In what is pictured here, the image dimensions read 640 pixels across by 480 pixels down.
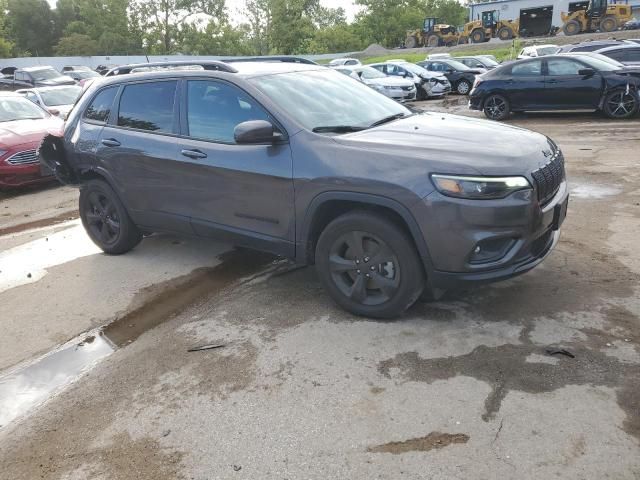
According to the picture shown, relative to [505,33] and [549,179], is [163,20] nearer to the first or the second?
[505,33]

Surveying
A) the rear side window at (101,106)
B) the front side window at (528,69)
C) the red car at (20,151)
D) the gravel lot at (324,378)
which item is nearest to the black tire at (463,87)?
the front side window at (528,69)

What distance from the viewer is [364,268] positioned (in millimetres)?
3824

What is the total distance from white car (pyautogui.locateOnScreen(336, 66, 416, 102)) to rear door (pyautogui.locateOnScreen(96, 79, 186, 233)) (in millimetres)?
14112

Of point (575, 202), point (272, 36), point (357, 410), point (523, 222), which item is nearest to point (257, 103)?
point (523, 222)

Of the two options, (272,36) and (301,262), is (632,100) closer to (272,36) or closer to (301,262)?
(301,262)

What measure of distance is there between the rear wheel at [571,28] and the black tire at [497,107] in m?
29.6

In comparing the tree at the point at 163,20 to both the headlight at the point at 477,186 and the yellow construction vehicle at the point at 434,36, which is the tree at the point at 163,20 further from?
the headlight at the point at 477,186

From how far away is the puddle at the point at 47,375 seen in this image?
3361mm

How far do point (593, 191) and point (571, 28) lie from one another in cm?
3739

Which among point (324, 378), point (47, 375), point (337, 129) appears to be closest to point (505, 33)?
point (337, 129)

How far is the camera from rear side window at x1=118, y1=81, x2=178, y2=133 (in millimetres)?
4784

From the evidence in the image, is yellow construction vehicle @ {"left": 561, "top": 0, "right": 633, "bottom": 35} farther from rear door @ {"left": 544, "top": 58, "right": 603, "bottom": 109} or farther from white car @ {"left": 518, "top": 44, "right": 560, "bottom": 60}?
rear door @ {"left": 544, "top": 58, "right": 603, "bottom": 109}

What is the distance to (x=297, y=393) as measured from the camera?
10.4ft

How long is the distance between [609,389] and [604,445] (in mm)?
483
